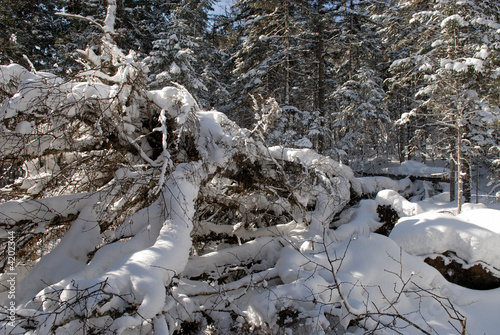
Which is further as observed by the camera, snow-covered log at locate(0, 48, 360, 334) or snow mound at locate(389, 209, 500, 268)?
snow mound at locate(389, 209, 500, 268)

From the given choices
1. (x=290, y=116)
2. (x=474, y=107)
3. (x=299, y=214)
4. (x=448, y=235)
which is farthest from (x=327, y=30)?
(x=448, y=235)

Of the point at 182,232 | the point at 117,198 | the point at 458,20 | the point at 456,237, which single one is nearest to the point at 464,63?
the point at 458,20

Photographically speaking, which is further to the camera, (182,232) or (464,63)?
(464,63)

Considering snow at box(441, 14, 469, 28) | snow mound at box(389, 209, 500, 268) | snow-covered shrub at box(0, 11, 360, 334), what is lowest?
snow mound at box(389, 209, 500, 268)

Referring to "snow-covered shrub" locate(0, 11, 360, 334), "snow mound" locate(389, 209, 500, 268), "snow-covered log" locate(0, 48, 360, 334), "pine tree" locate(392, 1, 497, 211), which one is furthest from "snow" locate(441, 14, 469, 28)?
"snow-covered shrub" locate(0, 11, 360, 334)

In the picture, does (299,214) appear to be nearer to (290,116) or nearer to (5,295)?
(5,295)

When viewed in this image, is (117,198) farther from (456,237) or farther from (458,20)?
(458,20)

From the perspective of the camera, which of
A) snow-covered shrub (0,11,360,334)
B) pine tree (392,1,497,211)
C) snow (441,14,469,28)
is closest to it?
snow-covered shrub (0,11,360,334)

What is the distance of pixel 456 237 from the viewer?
475 cm

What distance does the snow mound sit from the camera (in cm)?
454

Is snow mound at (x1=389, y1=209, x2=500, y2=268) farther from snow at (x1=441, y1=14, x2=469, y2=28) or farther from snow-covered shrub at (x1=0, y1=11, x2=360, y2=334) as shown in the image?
snow at (x1=441, y1=14, x2=469, y2=28)

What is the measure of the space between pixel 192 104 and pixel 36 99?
6.51 feet

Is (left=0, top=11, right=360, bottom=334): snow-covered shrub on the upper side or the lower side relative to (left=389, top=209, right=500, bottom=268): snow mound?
upper

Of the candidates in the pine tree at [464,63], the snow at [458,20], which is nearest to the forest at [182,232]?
the pine tree at [464,63]
